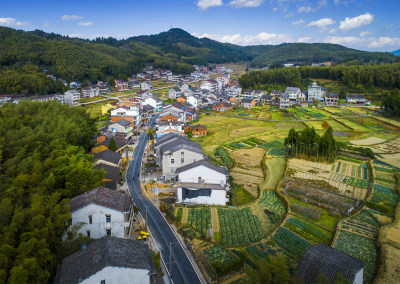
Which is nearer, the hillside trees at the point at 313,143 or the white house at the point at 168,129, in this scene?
the hillside trees at the point at 313,143

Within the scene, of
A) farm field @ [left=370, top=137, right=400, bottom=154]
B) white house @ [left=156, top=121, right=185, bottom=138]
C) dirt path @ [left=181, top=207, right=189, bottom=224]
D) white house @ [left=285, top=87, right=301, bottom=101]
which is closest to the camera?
dirt path @ [left=181, top=207, right=189, bottom=224]

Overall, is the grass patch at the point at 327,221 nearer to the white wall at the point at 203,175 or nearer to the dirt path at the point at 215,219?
the dirt path at the point at 215,219

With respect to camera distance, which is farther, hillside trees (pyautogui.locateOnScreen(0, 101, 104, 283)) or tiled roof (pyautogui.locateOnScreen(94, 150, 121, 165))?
tiled roof (pyautogui.locateOnScreen(94, 150, 121, 165))

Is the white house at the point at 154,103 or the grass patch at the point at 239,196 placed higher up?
the white house at the point at 154,103

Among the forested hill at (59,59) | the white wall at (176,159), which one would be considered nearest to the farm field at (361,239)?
the white wall at (176,159)

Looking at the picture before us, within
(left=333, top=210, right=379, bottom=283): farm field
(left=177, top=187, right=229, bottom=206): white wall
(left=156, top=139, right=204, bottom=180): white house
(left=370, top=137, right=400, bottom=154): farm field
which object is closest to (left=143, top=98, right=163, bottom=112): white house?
(left=156, top=139, right=204, bottom=180): white house

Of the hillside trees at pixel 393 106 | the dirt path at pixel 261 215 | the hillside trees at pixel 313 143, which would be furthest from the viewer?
the hillside trees at pixel 393 106

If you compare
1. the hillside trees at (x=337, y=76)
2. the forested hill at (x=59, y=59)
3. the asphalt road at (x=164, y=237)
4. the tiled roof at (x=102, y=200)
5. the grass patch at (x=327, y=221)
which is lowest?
the asphalt road at (x=164, y=237)

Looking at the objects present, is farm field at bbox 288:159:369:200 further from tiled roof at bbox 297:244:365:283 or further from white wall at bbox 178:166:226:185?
tiled roof at bbox 297:244:365:283
